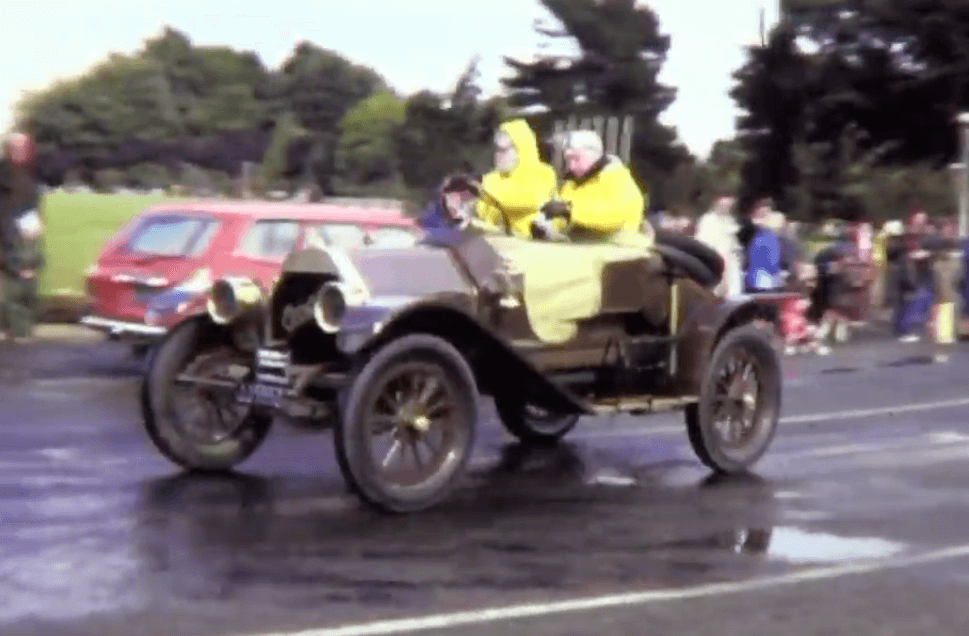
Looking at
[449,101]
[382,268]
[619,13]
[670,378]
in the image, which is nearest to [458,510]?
[382,268]

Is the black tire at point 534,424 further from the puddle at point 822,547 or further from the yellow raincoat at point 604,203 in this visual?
the puddle at point 822,547

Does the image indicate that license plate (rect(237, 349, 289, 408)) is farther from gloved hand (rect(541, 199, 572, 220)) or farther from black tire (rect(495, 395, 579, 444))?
black tire (rect(495, 395, 579, 444))

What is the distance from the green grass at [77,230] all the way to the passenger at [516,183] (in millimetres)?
11366

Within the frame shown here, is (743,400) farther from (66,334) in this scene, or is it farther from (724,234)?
(724,234)

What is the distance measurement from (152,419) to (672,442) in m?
3.57

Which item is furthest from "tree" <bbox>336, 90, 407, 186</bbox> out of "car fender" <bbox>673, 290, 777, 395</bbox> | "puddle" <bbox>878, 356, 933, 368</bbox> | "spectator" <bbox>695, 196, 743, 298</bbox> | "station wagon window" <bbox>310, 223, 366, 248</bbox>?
"car fender" <bbox>673, 290, 777, 395</bbox>

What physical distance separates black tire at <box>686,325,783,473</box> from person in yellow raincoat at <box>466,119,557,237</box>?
122 centimetres

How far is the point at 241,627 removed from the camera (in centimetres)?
644

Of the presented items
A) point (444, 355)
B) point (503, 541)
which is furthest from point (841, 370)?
point (503, 541)

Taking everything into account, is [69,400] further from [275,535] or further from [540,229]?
[275,535]

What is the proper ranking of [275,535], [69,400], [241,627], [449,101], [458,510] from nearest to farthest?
[241,627] → [275,535] → [458,510] → [69,400] → [449,101]

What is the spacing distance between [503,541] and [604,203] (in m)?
2.49

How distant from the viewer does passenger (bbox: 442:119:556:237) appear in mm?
10516

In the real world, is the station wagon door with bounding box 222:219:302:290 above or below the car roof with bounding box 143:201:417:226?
below
